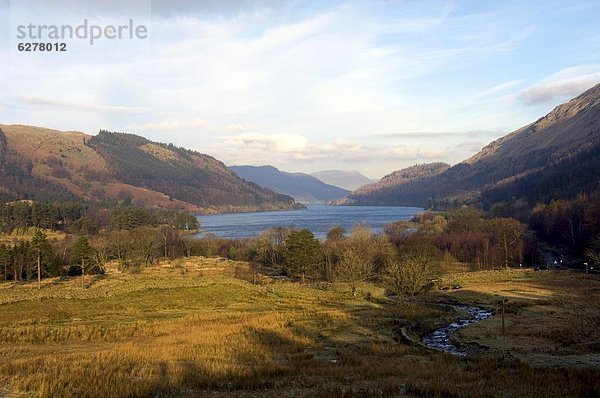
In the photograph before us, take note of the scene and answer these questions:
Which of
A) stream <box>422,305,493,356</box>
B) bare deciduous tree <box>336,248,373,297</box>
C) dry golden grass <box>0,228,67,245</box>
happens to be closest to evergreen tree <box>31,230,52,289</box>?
dry golden grass <box>0,228,67,245</box>

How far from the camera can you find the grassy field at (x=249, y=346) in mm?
21422

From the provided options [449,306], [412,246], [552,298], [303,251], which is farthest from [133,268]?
[552,298]

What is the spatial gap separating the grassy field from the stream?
7.30 ft

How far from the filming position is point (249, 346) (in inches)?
1388

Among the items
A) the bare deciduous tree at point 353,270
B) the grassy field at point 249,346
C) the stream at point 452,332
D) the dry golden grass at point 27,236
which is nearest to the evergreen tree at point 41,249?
the grassy field at point 249,346

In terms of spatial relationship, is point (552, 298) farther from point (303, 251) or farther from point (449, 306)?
point (303, 251)

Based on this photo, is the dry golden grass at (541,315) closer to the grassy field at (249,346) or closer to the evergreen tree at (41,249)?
the grassy field at (249,346)

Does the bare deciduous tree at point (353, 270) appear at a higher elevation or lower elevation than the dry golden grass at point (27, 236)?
lower

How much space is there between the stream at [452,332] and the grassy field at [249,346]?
7.30 feet

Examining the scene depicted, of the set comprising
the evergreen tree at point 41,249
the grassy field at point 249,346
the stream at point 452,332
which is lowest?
the stream at point 452,332

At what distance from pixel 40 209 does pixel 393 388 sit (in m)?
170

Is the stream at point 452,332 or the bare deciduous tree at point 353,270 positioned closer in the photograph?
the stream at point 452,332

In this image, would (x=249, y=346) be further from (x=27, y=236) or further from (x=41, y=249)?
(x=27, y=236)

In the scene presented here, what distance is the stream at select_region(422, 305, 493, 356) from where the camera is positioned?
3944 cm
